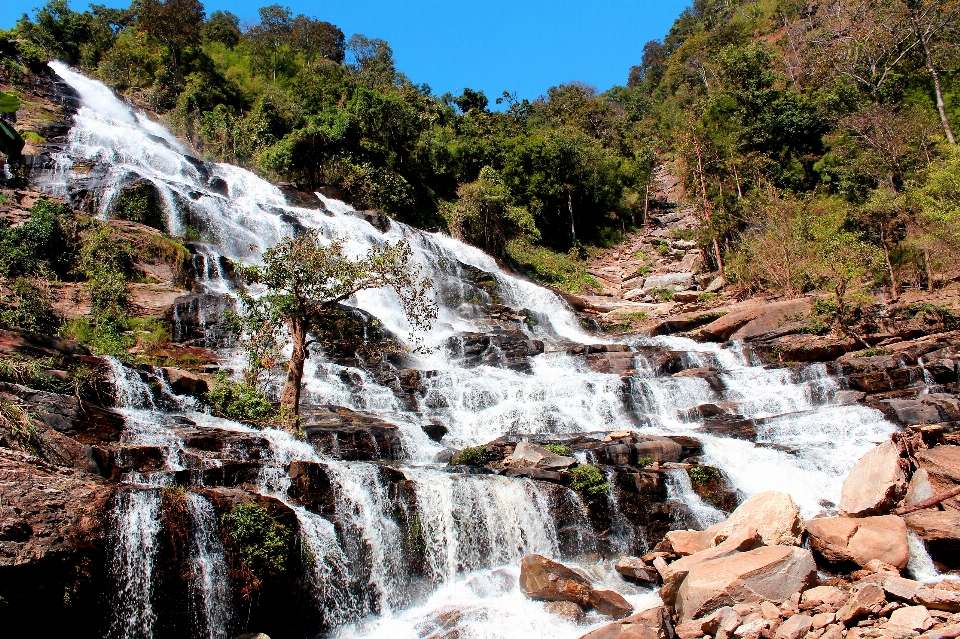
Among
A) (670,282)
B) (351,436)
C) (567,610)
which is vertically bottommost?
(567,610)

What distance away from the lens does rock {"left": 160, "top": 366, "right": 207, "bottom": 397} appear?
14.3 m

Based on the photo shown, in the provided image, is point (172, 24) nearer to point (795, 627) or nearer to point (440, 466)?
point (440, 466)

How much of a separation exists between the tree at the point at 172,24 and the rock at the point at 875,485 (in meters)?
48.6

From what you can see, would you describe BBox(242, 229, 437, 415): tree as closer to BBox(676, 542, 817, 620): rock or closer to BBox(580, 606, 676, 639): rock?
BBox(580, 606, 676, 639): rock

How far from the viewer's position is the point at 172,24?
4253 cm

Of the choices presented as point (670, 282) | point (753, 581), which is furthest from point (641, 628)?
point (670, 282)

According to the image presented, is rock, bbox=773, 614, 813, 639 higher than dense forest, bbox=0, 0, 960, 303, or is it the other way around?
dense forest, bbox=0, 0, 960, 303

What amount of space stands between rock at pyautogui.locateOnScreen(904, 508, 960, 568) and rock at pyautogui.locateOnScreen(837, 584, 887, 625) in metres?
3.26

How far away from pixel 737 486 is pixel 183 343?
16.0 meters

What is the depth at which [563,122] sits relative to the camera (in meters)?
54.8

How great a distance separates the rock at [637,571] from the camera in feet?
33.1

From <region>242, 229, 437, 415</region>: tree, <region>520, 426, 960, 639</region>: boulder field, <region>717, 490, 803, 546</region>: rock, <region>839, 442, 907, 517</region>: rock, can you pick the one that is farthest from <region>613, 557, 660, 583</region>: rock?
<region>242, 229, 437, 415</region>: tree

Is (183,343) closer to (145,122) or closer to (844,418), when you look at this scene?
(844,418)

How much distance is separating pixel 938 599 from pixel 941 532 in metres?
3.29
